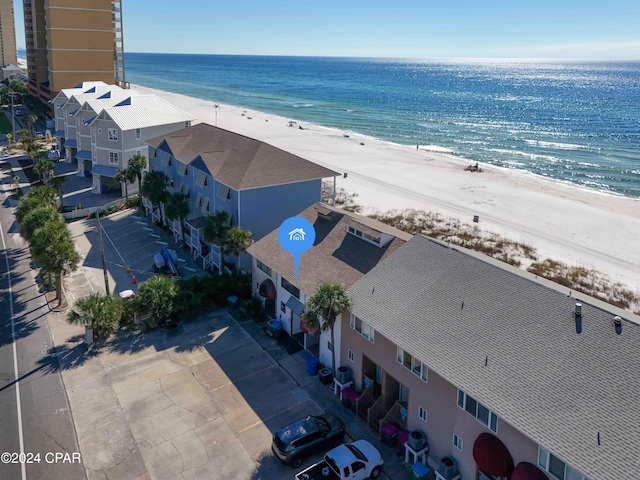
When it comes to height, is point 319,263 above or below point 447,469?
above

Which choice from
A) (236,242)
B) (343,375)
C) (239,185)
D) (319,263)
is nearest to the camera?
(343,375)

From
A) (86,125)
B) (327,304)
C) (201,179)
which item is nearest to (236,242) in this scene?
(201,179)

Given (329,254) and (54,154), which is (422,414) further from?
(54,154)

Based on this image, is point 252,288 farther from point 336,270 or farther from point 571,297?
→ point 571,297

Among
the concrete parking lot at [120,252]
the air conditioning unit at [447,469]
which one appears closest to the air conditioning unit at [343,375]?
the air conditioning unit at [447,469]

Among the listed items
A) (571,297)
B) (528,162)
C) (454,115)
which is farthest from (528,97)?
(571,297)
